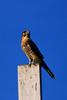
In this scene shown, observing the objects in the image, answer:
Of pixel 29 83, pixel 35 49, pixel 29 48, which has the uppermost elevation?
pixel 29 48

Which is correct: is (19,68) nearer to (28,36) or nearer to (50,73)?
(50,73)

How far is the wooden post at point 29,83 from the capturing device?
5.33 metres

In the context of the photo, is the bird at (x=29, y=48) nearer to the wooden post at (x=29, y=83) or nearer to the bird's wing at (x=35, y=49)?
the bird's wing at (x=35, y=49)

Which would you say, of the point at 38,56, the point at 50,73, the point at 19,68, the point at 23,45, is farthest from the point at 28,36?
the point at 19,68

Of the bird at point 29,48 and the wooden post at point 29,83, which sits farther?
the bird at point 29,48

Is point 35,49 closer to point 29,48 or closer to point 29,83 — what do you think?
point 29,48

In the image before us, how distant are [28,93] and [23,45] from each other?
5613mm

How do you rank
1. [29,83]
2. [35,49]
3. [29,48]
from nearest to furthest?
[29,83] → [35,49] → [29,48]

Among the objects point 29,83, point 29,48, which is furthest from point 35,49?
point 29,83

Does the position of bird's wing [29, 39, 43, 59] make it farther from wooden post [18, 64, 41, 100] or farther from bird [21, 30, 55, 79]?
wooden post [18, 64, 41, 100]

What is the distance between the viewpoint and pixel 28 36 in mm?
11383

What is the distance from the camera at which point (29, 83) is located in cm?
548

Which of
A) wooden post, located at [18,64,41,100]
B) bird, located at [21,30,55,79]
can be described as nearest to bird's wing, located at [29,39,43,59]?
bird, located at [21,30,55,79]

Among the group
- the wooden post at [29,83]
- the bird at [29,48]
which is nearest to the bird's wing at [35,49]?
the bird at [29,48]
